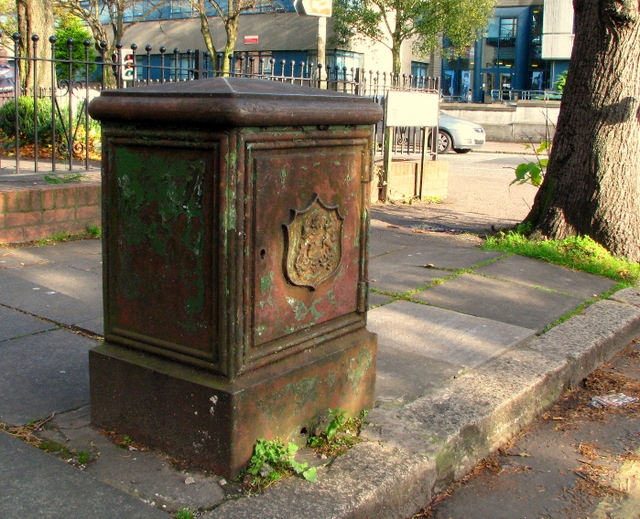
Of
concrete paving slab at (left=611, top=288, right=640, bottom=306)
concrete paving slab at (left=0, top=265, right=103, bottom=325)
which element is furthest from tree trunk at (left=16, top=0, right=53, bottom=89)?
concrete paving slab at (left=611, top=288, right=640, bottom=306)

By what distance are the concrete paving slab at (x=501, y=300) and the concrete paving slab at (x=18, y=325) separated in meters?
2.41

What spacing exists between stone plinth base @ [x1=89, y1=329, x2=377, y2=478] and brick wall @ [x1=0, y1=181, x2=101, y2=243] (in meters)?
3.55

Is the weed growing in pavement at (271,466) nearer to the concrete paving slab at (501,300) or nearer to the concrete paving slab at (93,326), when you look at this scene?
the concrete paving slab at (93,326)

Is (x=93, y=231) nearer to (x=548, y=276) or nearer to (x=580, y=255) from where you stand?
(x=548, y=276)

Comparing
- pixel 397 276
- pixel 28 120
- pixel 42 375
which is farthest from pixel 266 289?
pixel 28 120

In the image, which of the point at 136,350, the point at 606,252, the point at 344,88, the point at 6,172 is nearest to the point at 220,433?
the point at 136,350

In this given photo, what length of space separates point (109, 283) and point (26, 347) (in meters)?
1.15

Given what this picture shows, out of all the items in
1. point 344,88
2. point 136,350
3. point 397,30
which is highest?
point 397,30

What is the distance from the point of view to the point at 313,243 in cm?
282

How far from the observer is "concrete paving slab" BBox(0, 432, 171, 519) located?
2312 millimetres

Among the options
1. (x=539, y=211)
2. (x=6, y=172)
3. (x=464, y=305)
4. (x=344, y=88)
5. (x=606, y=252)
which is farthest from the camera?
(x=344, y=88)

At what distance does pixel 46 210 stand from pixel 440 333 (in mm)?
3646

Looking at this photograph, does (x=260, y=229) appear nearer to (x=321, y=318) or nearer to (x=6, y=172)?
(x=321, y=318)

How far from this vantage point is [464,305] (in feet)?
16.5
